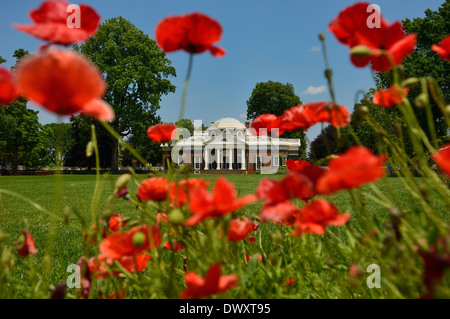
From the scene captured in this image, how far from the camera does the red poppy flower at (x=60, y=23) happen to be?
0.58 m

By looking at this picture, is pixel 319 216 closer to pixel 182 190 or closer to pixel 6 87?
pixel 182 190

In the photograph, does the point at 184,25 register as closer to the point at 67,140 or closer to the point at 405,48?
the point at 405,48

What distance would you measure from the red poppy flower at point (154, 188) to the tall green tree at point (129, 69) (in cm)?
1992

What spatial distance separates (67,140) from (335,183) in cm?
4225

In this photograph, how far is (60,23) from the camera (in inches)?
24.5

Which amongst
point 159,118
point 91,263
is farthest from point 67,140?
point 91,263

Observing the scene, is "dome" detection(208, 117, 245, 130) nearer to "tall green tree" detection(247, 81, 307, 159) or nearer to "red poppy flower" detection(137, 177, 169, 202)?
"tall green tree" detection(247, 81, 307, 159)

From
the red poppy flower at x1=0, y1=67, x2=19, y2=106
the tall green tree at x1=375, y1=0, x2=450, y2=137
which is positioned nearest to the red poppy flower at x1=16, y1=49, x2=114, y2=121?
the red poppy flower at x1=0, y1=67, x2=19, y2=106

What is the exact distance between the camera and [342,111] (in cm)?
76

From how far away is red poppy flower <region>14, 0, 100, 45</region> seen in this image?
58 centimetres

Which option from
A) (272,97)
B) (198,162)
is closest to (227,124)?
(272,97)

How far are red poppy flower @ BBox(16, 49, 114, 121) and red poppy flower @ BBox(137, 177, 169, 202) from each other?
0.97 feet

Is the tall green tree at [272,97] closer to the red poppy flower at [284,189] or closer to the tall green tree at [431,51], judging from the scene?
the tall green tree at [431,51]

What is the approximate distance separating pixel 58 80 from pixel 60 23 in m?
0.23
